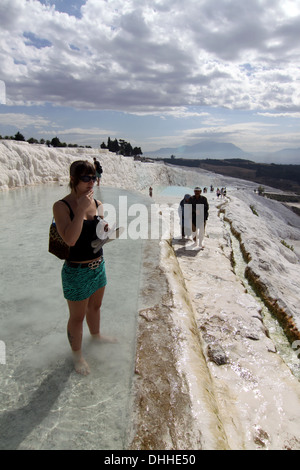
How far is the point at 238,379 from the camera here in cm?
342

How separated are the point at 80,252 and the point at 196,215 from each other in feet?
17.9

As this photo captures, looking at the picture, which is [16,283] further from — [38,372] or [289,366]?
[289,366]

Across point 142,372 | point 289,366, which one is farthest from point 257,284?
point 142,372

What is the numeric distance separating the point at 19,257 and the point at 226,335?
3639 millimetres

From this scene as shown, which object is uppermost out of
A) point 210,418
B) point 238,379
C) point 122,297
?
point 122,297

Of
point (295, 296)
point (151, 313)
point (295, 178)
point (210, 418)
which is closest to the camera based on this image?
point (210, 418)

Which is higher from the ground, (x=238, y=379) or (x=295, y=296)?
(x=238, y=379)

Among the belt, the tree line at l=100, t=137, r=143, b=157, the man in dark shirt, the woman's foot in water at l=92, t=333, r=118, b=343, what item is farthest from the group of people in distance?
the tree line at l=100, t=137, r=143, b=157

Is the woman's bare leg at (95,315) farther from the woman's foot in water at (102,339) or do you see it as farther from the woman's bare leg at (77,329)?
the woman's bare leg at (77,329)

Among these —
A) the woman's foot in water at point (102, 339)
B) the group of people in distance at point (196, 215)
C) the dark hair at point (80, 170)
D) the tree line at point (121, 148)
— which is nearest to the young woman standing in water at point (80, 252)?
the dark hair at point (80, 170)

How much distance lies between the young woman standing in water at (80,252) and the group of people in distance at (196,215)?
5.09 metres

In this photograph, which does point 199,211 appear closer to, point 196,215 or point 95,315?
point 196,215

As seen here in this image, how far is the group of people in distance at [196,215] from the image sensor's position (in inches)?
295

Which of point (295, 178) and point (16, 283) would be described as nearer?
point (16, 283)
